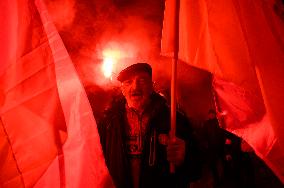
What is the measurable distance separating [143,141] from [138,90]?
0.57 m

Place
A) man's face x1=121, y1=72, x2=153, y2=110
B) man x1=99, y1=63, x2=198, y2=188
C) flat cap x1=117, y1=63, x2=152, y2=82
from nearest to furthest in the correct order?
1. man x1=99, y1=63, x2=198, y2=188
2. man's face x1=121, y1=72, x2=153, y2=110
3. flat cap x1=117, y1=63, x2=152, y2=82

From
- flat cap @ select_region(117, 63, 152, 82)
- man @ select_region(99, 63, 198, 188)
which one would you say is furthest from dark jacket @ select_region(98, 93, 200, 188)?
flat cap @ select_region(117, 63, 152, 82)

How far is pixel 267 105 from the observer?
2232mm

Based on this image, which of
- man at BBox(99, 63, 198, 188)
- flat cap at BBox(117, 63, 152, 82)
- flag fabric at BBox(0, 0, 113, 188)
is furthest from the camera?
flat cap at BBox(117, 63, 152, 82)

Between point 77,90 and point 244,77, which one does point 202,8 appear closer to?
point 244,77

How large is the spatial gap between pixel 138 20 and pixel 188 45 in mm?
3668

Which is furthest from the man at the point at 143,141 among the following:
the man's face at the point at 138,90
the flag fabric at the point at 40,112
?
the flag fabric at the point at 40,112

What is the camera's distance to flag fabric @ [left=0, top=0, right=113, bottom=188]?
75.5 inches

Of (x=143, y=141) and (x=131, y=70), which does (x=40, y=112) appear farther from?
(x=131, y=70)

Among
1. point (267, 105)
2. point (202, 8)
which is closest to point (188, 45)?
point (202, 8)

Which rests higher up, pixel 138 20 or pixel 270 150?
pixel 138 20

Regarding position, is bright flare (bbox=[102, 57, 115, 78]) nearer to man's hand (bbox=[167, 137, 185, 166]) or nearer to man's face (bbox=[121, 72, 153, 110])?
man's face (bbox=[121, 72, 153, 110])

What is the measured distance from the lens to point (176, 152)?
321 cm

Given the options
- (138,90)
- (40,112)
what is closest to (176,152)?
(138,90)
